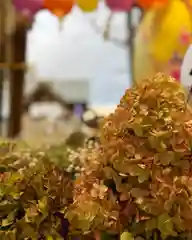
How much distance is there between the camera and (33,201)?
0.62 m

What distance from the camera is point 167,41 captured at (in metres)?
1.17

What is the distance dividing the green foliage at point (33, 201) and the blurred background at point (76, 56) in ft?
0.80

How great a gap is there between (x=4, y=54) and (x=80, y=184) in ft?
3.69

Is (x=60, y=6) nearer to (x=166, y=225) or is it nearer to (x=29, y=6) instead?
(x=29, y=6)

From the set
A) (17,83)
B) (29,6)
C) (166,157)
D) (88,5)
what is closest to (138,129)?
A: (166,157)

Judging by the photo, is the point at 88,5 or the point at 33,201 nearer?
the point at 33,201

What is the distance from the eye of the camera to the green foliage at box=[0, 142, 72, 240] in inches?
24.0

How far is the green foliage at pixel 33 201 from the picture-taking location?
61cm

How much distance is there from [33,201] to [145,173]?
127mm

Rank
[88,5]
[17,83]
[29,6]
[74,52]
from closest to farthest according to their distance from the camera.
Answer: [88,5] → [29,6] → [17,83] → [74,52]

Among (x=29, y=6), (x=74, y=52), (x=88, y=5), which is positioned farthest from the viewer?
(x=74, y=52)

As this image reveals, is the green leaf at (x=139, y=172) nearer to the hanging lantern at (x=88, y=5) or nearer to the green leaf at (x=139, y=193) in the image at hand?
the green leaf at (x=139, y=193)

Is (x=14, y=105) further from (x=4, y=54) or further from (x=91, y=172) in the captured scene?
(x=91, y=172)

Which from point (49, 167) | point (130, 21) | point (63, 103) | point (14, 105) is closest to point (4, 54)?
point (14, 105)
